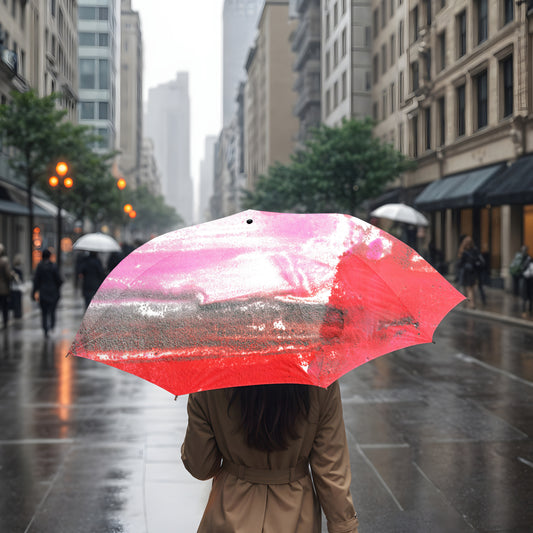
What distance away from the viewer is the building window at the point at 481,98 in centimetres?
3150

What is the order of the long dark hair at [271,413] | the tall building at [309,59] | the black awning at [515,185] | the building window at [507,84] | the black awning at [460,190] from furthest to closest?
the tall building at [309,59] → the black awning at [460,190] → the building window at [507,84] → the black awning at [515,185] → the long dark hair at [271,413]

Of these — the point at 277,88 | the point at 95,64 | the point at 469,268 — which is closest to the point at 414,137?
the point at 469,268

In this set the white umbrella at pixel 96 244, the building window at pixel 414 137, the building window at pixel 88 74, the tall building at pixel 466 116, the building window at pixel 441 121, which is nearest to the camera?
the white umbrella at pixel 96 244

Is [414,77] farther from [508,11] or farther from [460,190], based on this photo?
[508,11]

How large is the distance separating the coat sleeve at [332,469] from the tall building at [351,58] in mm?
48623

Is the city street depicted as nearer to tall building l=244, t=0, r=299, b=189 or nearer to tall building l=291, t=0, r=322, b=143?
tall building l=291, t=0, r=322, b=143

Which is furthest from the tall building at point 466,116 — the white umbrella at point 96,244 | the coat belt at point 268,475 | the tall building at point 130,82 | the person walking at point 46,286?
the tall building at point 130,82

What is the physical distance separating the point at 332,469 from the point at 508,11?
29.3 meters

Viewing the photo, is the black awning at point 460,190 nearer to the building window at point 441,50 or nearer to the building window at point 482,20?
the building window at point 482,20

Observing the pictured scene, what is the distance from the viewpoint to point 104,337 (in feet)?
8.95

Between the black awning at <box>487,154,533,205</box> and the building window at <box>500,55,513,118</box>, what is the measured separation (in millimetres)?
2563

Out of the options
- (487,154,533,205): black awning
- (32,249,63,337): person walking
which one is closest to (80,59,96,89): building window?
(487,154,533,205): black awning

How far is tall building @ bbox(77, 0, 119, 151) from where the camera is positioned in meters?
99.4

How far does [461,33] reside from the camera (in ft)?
112
